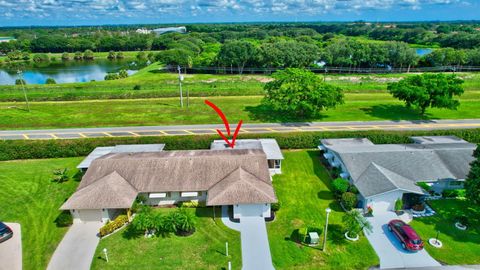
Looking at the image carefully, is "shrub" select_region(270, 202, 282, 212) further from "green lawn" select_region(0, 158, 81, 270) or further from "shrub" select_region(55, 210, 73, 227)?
"green lawn" select_region(0, 158, 81, 270)

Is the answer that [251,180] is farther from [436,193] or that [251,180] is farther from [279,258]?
[436,193]

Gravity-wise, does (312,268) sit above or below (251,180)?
below

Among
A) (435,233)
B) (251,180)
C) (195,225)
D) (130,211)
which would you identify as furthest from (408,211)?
(130,211)

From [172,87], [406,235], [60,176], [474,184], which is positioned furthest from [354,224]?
[172,87]

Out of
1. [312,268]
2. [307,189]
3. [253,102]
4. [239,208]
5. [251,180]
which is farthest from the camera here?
[253,102]

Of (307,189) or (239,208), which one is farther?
(307,189)

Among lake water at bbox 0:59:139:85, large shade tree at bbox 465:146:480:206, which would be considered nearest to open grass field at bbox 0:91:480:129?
large shade tree at bbox 465:146:480:206

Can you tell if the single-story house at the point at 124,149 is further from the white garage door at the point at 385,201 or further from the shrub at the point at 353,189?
the white garage door at the point at 385,201
